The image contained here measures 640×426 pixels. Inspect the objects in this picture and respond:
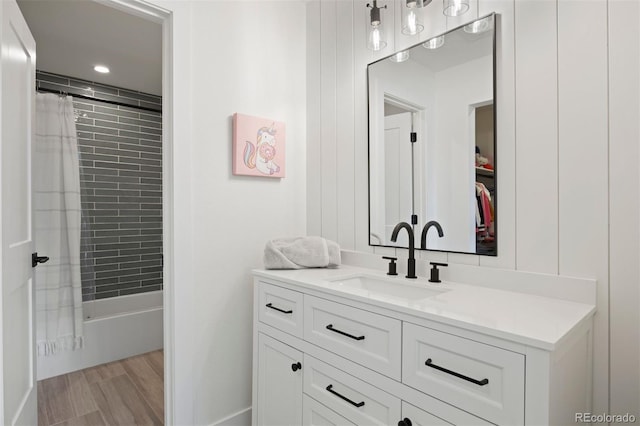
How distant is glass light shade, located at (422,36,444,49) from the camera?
5.00ft

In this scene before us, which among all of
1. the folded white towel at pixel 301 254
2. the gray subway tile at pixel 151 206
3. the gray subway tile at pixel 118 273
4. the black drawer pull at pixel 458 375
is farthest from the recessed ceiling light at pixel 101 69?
the black drawer pull at pixel 458 375

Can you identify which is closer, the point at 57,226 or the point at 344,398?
the point at 344,398

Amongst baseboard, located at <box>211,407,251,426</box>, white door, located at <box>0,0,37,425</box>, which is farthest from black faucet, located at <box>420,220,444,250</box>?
white door, located at <box>0,0,37,425</box>

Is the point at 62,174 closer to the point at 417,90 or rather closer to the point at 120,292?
the point at 120,292

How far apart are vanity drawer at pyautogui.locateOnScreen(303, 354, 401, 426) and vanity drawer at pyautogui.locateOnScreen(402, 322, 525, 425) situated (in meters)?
0.14

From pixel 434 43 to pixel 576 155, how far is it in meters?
0.77

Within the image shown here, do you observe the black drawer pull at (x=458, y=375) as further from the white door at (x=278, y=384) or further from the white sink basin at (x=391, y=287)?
the white door at (x=278, y=384)

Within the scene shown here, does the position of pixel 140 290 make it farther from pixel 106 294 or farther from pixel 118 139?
pixel 118 139

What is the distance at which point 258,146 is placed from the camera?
6.28 ft

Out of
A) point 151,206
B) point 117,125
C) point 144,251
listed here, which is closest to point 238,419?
point 144,251

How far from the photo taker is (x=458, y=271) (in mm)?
1466

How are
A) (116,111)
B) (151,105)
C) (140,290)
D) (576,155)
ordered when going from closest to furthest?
(576,155), (116,111), (140,290), (151,105)

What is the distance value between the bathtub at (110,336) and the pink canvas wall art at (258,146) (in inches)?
74.4

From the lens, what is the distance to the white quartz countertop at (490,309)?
2.84ft
